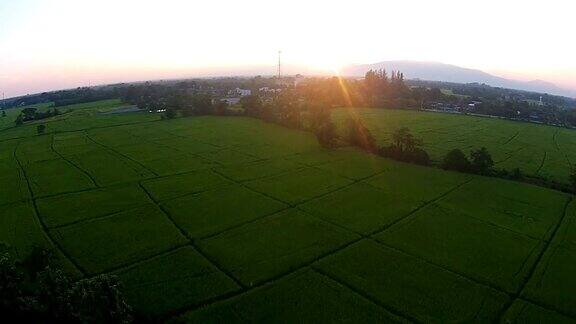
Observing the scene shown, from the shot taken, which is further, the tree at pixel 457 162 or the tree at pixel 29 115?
the tree at pixel 29 115

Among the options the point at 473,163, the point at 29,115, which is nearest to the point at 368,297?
the point at 473,163

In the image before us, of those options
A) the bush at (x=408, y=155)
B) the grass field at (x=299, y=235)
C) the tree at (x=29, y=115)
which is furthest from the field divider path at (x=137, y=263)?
the tree at (x=29, y=115)

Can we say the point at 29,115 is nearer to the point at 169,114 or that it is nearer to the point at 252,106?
the point at 169,114

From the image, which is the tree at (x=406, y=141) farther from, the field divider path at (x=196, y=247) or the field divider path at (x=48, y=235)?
the field divider path at (x=48, y=235)

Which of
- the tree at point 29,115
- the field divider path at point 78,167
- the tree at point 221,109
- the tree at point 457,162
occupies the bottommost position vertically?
the field divider path at point 78,167

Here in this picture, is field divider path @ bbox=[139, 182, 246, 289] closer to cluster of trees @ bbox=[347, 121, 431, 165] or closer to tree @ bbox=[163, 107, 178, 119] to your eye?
cluster of trees @ bbox=[347, 121, 431, 165]

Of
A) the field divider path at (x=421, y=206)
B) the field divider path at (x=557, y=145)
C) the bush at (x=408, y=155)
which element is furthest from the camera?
the field divider path at (x=557, y=145)
